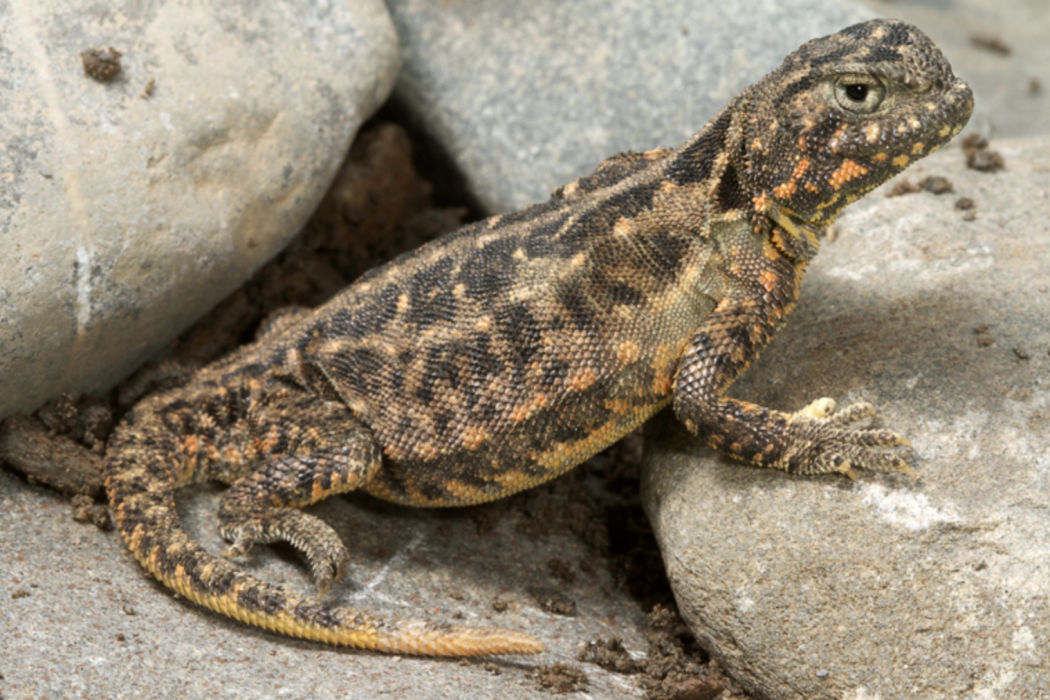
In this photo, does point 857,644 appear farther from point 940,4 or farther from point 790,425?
point 940,4

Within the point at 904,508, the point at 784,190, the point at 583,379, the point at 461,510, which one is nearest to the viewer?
the point at 904,508

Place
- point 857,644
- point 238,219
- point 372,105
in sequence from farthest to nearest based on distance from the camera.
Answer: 1. point 372,105
2. point 238,219
3. point 857,644

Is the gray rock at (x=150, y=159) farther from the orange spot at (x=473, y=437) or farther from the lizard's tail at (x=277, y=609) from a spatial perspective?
the orange spot at (x=473, y=437)

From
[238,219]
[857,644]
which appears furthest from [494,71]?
[857,644]

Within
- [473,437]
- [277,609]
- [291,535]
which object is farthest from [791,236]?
[277,609]

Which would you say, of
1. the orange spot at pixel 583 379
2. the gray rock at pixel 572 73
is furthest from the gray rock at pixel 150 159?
the orange spot at pixel 583 379

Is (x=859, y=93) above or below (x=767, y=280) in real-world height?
above

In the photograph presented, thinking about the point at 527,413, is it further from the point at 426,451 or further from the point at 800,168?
the point at 800,168
